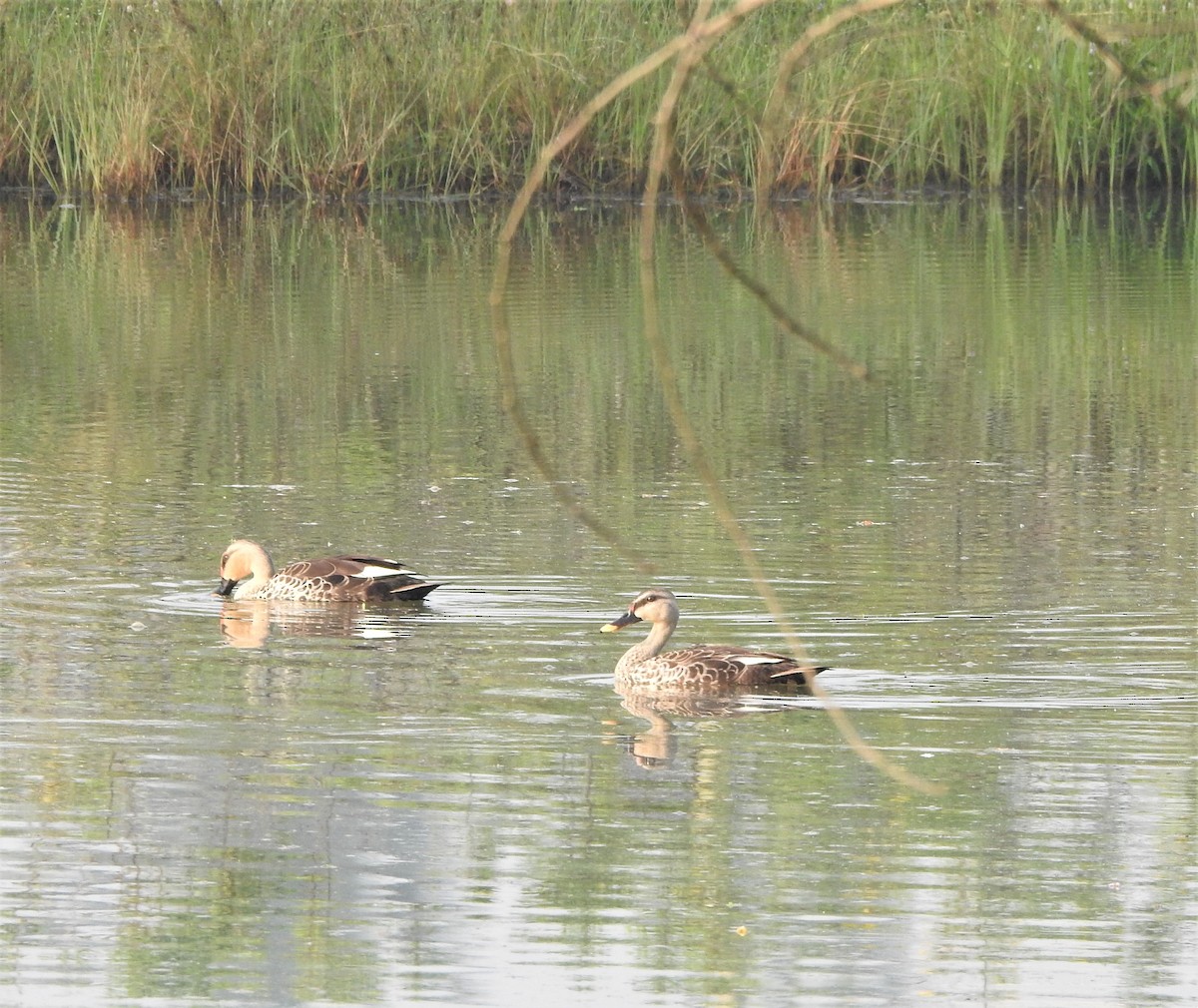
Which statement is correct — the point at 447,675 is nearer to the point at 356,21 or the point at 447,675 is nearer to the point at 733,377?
the point at 733,377

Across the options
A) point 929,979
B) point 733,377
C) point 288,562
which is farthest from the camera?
point 733,377

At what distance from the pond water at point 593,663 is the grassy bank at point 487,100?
725 centimetres

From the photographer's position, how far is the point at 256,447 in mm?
13008

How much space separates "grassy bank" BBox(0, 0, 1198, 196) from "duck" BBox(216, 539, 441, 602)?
15.8m

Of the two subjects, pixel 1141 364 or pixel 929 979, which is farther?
pixel 1141 364

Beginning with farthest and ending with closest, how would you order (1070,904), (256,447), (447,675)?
(256,447) → (447,675) → (1070,904)

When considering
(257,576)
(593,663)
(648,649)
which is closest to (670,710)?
(648,649)

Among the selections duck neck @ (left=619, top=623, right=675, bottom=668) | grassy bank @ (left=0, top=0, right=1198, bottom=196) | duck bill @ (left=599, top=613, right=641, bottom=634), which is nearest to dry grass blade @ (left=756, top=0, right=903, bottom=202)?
duck neck @ (left=619, top=623, right=675, bottom=668)

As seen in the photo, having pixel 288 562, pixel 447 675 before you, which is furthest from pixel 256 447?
pixel 447 675

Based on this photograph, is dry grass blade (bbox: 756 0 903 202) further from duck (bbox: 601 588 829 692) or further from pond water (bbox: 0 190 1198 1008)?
duck (bbox: 601 588 829 692)

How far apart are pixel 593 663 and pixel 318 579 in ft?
4.33

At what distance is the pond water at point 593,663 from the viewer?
18.4 feet

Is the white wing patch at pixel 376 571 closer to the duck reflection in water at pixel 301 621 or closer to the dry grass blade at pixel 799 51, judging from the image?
the duck reflection in water at pixel 301 621

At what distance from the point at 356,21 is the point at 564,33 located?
2.03m
